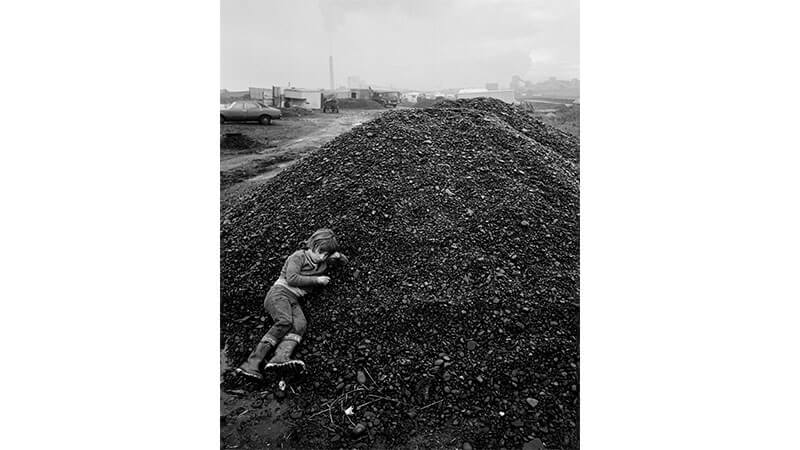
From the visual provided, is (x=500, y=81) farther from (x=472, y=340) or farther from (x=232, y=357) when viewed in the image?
(x=232, y=357)

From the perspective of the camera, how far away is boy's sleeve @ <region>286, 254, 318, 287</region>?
95.5 inches

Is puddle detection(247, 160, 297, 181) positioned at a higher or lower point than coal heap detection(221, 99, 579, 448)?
higher

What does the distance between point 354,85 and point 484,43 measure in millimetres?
669

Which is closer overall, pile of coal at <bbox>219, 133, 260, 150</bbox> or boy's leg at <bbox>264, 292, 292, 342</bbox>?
boy's leg at <bbox>264, 292, 292, 342</bbox>

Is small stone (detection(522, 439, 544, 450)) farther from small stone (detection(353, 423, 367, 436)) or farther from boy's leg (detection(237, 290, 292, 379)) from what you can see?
boy's leg (detection(237, 290, 292, 379))

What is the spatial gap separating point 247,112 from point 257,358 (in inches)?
47.5

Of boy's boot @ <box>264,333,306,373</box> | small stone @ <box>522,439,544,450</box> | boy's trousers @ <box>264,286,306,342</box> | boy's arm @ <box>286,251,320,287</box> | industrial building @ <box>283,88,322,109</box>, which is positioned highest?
industrial building @ <box>283,88,322,109</box>

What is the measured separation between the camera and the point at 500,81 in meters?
2.79

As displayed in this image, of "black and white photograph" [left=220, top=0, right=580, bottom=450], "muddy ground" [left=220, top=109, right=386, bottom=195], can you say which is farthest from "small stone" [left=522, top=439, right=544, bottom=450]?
"muddy ground" [left=220, top=109, right=386, bottom=195]

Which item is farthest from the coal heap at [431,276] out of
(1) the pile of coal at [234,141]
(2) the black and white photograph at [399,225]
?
(1) the pile of coal at [234,141]

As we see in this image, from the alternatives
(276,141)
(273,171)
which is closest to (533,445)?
(273,171)

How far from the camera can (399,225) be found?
2.60 meters

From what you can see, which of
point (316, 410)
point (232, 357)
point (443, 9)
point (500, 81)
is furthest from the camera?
point (500, 81)
